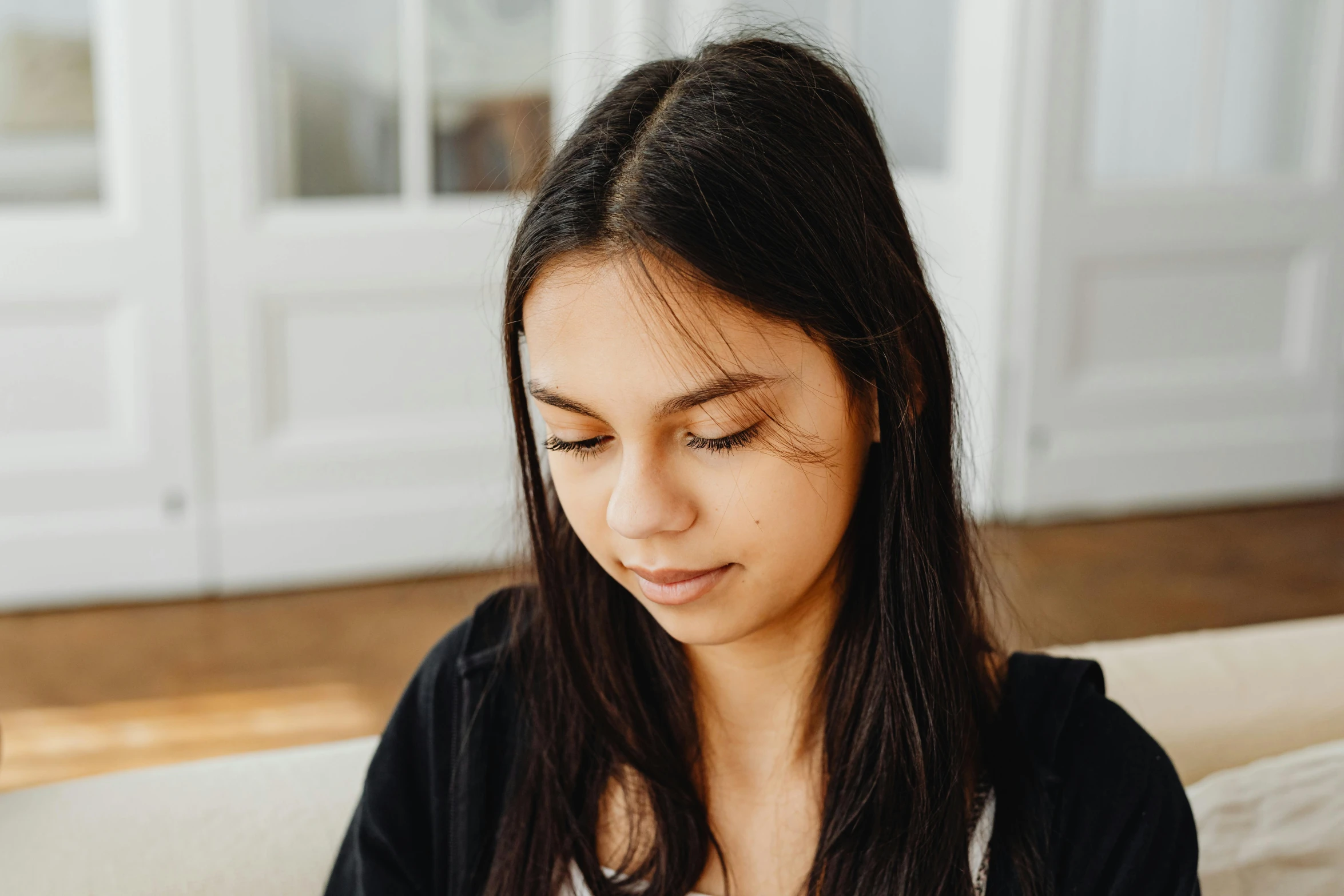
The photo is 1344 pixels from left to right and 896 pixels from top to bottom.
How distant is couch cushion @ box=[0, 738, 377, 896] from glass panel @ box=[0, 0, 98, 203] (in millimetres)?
2214

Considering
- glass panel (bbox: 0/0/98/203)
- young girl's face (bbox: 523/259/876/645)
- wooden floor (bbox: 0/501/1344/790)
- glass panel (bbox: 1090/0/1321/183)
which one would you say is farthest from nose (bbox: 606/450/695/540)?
glass panel (bbox: 1090/0/1321/183)

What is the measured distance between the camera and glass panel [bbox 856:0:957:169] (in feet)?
11.1

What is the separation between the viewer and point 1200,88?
11.2 feet

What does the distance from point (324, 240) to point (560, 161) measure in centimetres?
228

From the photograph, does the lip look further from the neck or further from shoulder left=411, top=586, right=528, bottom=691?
shoulder left=411, top=586, right=528, bottom=691

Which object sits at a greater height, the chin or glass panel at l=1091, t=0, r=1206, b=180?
glass panel at l=1091, t=0, r=1206, b=180

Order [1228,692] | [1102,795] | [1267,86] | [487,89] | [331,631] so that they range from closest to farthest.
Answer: [1102,795] < [1228,692] < [331,631] < [487,89] < [1267,86]

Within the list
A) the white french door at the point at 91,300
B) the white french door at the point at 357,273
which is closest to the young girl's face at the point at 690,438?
the white french door at the point at 357,273

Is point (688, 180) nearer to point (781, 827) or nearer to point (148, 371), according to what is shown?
point (781, 827)

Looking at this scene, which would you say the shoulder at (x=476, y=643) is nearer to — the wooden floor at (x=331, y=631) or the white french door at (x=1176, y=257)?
the wooden floor at (x=331, y=631)

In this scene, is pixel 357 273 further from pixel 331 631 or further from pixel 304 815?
pixel 304 815

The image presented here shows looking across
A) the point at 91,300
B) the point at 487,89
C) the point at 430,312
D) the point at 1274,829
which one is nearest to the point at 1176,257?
the point at 487,89

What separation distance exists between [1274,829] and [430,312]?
7.88 ft

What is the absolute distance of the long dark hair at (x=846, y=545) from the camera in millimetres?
783
